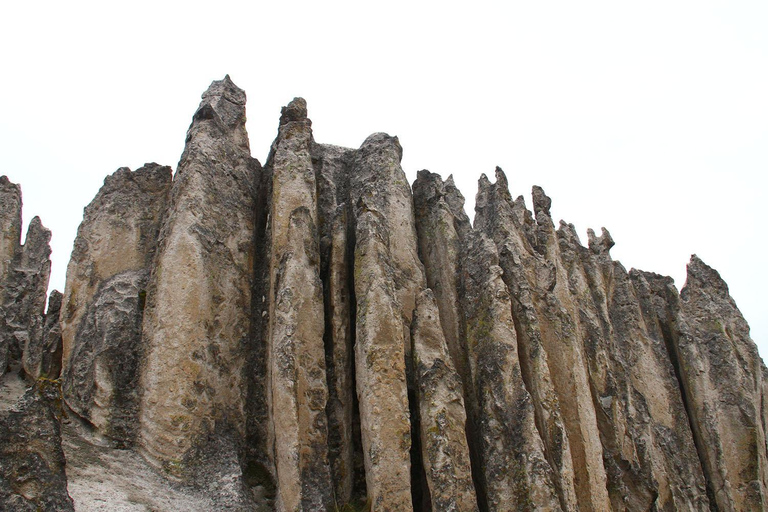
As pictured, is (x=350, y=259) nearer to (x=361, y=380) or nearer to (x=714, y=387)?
(x=361, y=380)

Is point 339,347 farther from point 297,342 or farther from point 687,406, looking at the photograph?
point 687,406

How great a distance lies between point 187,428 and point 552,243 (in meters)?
10.1

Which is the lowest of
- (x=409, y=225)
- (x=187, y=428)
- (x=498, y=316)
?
(x=187, y=428)

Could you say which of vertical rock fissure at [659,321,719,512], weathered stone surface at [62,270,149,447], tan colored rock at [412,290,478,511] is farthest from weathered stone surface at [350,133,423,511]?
vertical rock fissure at [659,321,719,512]

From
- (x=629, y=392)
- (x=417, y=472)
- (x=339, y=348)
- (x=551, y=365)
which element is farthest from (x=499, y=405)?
(x=629, y=392)

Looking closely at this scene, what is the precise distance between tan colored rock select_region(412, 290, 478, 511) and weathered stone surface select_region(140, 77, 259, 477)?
351cm

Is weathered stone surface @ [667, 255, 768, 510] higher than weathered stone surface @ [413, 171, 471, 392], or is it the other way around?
weathered stone surface @ [413, 171, 471, 392]

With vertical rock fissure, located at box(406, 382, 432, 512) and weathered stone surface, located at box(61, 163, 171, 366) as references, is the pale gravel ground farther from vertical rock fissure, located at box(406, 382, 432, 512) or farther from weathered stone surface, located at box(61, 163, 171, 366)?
vertical rock fissure, located at box(406, 382, 432, 512)

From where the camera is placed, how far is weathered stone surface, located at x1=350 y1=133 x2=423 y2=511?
947 cm

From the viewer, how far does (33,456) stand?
290 inches

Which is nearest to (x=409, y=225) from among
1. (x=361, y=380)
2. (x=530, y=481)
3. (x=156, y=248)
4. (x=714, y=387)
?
(x=361, y=380)

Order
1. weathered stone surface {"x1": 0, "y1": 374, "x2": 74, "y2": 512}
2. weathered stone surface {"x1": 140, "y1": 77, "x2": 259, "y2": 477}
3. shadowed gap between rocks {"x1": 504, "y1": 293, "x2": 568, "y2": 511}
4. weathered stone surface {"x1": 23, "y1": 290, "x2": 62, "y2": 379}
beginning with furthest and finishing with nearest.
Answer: weathered stone surface {"x1": 23, "y1": 290, "x2": 62, "y2": 379}
weathered stone surface {"x1": 140, "y1": 77, "x2": 259, "y2": 477}
shadowed gap between rocks {"x1": 504, "y1": 293, "x2": 568, "y2": 511}
weathered stone surface {"x1": 0, "y1": 374, "x2": 74, "y2": 512}

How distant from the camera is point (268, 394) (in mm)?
11094

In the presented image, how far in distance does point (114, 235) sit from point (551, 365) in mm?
9572
